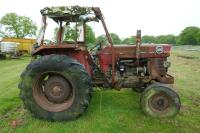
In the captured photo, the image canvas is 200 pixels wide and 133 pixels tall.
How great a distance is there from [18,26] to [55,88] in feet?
200

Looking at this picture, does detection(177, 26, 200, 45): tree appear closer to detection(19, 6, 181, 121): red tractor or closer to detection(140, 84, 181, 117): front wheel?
detection(19, 6, 181, 121): red tractor

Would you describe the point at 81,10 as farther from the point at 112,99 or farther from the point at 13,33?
the point at 13,33

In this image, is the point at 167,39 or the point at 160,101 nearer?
the point at 160,101

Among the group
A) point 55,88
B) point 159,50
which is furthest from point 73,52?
point 159,50

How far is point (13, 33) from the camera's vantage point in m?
64.2

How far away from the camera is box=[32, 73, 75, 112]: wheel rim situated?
6078 millimetres

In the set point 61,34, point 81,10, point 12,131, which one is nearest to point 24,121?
point 12,131

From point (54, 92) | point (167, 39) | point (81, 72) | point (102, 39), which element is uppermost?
point (167, 39)

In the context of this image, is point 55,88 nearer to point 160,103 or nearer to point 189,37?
point 160,103

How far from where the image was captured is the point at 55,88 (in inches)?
242

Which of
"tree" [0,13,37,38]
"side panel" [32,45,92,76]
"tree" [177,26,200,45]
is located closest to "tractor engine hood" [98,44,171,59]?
"side panel" [32,45,92,76]

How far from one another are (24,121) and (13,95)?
8.66 feet

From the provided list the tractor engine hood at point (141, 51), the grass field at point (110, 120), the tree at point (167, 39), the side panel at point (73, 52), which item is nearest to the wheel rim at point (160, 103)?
the grass field at point (110, 120)

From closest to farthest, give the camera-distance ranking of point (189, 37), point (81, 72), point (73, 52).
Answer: point (81, 72) < point (73, 52) < point (189, 37)
